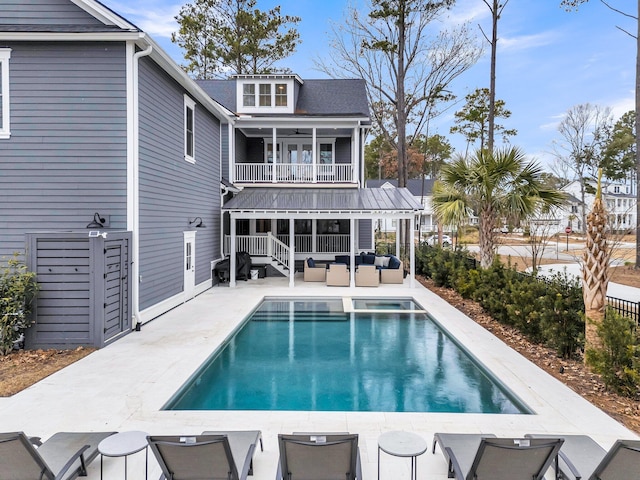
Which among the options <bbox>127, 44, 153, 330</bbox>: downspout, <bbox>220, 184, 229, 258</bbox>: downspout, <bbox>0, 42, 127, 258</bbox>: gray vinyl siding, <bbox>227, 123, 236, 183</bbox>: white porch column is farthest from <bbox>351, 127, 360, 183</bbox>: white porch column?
<bbox>0, 42, 127, 258</bbox>: gray vinyl siding

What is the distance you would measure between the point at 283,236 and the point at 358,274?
4.70m

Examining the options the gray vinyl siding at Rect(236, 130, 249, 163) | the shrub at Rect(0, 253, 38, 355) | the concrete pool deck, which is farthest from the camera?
the gray vinyl siding at Rect(236, 130, 249, 163)

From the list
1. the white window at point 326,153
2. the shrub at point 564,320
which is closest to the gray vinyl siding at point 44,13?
the shrub at point 564,320

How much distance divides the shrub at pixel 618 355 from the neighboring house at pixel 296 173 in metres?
8.60

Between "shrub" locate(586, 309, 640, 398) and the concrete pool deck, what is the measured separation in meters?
0.54

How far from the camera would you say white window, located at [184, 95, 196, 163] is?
11375mm

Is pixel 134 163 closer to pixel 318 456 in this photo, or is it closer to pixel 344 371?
pixel 344 371

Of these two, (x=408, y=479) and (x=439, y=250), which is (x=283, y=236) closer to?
(x=439, y=250)

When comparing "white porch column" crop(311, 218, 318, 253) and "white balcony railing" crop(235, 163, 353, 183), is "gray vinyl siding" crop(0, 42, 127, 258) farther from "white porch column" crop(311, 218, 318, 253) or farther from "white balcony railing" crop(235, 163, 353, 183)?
"white porch column" crop(311, 218, 318, 253)

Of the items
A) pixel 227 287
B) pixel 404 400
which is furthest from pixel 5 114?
pixel 404 400

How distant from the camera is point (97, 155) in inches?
326

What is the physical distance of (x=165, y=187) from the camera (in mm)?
9953

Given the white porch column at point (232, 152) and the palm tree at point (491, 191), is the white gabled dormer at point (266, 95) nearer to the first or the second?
the white porch column at point (232, 152)

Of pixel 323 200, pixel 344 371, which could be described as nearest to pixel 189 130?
pixel 323 200
